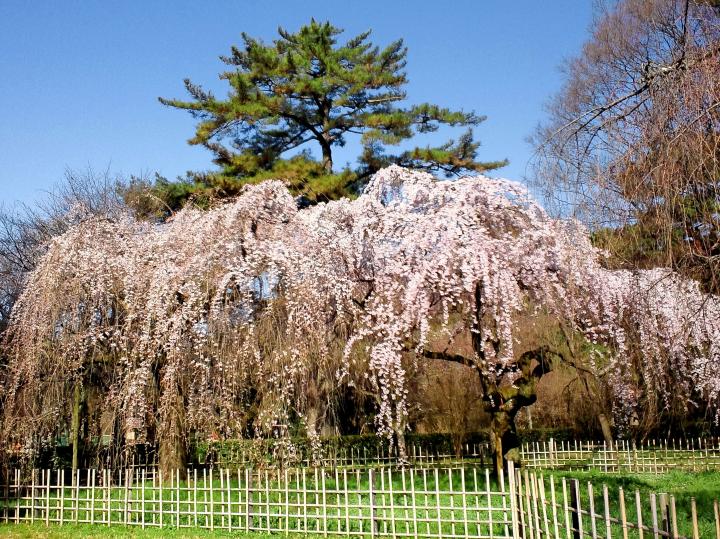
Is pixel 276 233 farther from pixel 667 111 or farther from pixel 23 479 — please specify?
pixel 667 111

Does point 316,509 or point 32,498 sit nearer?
point 316,509

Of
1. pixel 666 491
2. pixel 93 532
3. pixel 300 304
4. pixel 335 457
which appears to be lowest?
pixel 666 491

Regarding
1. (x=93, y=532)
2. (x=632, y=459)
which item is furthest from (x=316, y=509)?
(x=632, y=459)

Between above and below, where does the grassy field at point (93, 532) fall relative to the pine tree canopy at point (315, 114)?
→ below

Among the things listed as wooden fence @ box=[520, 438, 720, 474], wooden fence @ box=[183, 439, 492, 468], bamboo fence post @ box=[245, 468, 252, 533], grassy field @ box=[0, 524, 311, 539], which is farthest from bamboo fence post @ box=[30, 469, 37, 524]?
wooden fence @ box=[520, 438, 720, 474]

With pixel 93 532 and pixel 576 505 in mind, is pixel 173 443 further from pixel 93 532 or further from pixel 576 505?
pixel 576 505

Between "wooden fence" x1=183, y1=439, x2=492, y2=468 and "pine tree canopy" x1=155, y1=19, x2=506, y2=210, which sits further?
"pine tree canopy" x1=155, y1=19, x2=506, y2=210

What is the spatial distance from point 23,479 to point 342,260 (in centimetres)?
570

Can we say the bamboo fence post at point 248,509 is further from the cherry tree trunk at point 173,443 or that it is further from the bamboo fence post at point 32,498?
the bamboo fence post at point 32,498

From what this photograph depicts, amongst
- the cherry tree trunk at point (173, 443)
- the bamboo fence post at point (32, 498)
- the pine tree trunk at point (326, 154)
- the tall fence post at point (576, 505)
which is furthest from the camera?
the pine tree trunk at point (326, 154)

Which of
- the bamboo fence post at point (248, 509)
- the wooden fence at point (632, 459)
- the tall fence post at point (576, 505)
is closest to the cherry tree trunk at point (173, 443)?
the bamboo fence post at point (248, 509)

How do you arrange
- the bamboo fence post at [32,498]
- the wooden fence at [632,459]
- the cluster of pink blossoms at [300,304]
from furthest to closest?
the wooden fence at [632,459], the cluster of pink blossoms at [300,304], the bamboo fence post at [32,498]

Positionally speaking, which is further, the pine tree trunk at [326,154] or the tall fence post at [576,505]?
the pine tree trunk at [326,154]

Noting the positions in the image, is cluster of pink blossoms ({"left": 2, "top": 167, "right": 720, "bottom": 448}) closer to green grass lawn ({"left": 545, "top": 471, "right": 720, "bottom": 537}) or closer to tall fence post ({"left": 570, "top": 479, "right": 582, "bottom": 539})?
green grass lawn ({"left": 545, "top": 471, "right": 720, "bottom": 537})
